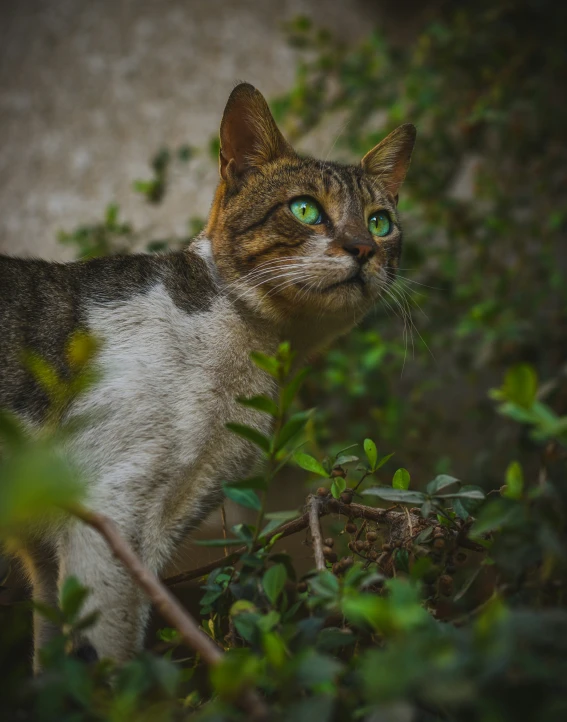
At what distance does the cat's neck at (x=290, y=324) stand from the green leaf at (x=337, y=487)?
505 mm

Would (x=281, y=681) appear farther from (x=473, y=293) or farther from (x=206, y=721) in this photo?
(x=473, y=293)

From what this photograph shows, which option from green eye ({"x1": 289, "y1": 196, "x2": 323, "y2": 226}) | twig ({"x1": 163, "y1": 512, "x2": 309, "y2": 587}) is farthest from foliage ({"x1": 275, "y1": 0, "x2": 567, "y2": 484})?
twig ({"x1": 163, "y1": 512, "x2": 309, "y2": 587})

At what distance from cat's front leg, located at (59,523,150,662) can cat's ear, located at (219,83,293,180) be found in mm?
914

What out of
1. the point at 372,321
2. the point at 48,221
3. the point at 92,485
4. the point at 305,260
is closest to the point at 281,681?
the point at 92,485

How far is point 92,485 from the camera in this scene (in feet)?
3.87

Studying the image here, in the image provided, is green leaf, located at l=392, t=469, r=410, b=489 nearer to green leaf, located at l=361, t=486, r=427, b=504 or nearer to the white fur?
green leaf, located at l=361, t=486, r=427, b=504

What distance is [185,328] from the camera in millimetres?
1378

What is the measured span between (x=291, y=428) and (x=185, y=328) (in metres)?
0.64

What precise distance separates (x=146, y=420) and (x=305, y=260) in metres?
0.48

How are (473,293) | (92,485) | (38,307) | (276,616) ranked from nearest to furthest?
(276,616) < (92,485) < (38,307) < (473,293)

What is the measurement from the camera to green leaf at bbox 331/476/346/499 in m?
1.04

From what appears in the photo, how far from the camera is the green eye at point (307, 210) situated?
1.53m

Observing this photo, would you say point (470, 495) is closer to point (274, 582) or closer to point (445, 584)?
point (445, 584)

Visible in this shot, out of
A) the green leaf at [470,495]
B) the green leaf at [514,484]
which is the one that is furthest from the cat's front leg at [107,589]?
the green leaf at [514,484]
